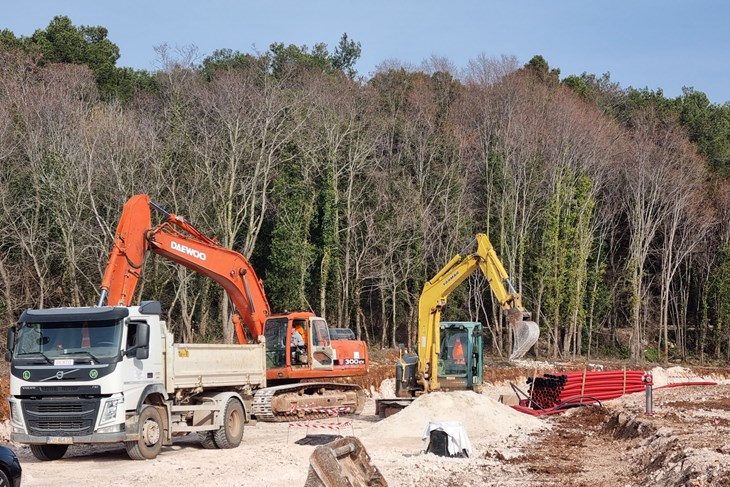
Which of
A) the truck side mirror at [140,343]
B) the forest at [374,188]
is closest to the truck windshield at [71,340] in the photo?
the truck side mirror at [140,343]

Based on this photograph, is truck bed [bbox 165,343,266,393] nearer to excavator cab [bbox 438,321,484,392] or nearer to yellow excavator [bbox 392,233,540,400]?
yellow excavator [bbox 392,233,540,400]

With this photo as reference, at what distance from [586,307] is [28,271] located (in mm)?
30021

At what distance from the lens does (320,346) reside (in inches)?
983

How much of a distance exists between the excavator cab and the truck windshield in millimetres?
10098

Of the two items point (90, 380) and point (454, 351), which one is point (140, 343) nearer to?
point (90, 380)

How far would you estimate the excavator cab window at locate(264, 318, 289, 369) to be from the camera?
24234 millimetres

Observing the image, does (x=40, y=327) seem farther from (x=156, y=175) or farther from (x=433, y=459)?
(x=156, y=175)

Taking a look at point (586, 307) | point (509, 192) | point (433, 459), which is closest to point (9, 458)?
point (433, 459)

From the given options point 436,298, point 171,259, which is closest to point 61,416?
point 171,259

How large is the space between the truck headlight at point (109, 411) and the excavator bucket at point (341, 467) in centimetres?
591

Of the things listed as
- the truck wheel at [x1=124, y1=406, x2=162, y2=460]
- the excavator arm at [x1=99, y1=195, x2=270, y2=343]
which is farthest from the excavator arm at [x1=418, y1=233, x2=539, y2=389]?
the truck wheel at [x1=124, y1=406, x2=162, y2=460]

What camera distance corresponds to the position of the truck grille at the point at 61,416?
15922 mm

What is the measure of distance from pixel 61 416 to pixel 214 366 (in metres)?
3.67

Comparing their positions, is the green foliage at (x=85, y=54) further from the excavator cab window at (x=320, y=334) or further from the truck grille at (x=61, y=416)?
the truck grille at (x=61, y=416)
